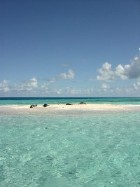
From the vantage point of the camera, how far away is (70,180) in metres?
9.87

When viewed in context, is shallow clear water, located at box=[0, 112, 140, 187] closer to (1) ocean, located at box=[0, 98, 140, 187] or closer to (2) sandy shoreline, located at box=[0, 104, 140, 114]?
(1) ocean, located at box=[0, 98, 140, 187]

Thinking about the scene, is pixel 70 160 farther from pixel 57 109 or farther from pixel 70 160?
pixel 57 109

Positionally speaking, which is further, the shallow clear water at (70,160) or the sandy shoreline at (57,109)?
the sandy shoreline at (57,109)

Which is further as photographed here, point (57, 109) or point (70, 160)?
point (57, 109)

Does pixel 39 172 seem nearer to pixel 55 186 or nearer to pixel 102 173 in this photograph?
pixel 55 186

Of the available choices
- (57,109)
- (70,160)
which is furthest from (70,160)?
(57,109)

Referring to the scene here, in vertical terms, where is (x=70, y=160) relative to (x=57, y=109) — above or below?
below

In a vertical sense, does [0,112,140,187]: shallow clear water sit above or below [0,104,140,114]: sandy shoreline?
below

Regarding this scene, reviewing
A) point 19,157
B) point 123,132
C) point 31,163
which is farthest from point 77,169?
point 123,132

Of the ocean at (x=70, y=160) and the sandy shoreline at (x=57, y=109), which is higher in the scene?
the sandy shoreline at (x=57, y=109)

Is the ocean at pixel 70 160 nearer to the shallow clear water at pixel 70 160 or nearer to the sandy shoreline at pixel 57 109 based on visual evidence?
the shallow clear water at pixel 70 160

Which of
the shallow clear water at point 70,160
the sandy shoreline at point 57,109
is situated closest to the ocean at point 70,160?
the shallow clear water at point 70,160

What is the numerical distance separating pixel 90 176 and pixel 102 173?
1.99 ft

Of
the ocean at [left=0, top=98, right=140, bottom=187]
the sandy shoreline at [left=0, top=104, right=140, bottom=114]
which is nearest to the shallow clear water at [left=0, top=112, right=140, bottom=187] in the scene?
the ocean at [left=0, top=98, right=140, bottom=187]
